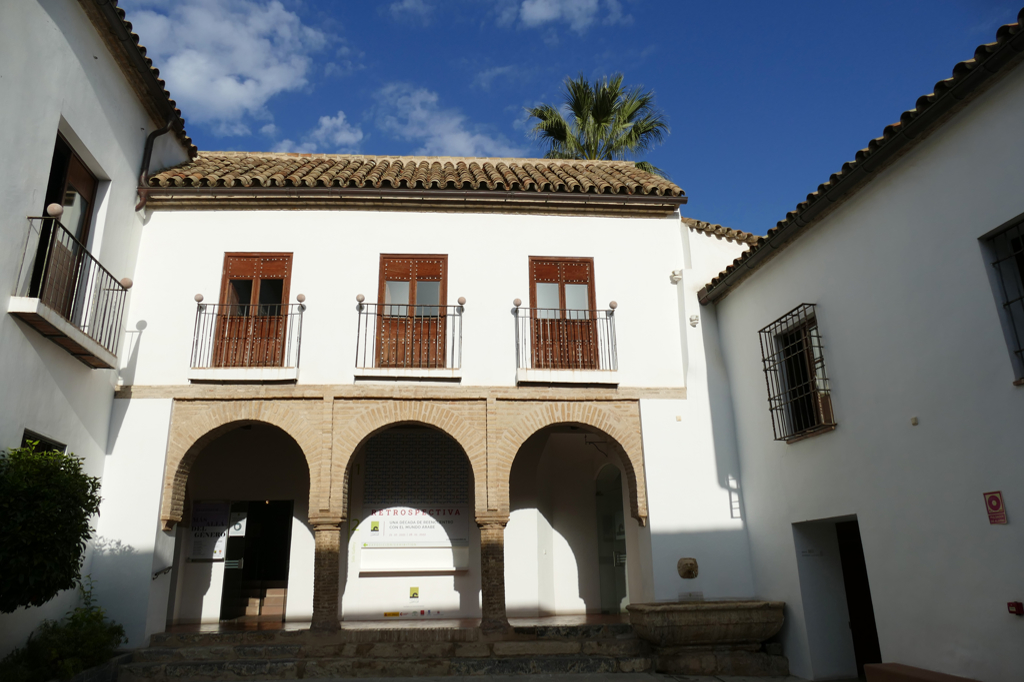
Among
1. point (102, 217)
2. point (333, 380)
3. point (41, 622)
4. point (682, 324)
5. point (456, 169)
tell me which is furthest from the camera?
point (456, 169)

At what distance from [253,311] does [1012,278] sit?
328 inches

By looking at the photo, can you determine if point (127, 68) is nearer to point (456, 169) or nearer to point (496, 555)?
point (456, 169)

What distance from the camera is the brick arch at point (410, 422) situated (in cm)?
928

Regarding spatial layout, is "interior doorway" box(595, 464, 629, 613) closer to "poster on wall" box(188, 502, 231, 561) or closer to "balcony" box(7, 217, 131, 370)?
"poster on wall" box(188, 502, 231, 561)

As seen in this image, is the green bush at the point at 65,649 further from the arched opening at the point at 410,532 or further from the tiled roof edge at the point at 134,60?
the tiled roof edge at the point at 134,60

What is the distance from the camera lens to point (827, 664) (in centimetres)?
820

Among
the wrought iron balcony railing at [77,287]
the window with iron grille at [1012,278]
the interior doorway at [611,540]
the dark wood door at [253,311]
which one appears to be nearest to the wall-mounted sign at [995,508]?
the window with iron grille at [1012,278]

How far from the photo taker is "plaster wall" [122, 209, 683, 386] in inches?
380

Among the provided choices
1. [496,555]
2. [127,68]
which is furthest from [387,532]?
[127,68]

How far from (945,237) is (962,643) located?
337 cm

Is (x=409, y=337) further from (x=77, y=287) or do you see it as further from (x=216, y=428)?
(x=77, y=287)

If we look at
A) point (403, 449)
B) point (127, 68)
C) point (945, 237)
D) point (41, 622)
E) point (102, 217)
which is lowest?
point (41, 622)

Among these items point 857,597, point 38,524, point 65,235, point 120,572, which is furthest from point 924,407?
point 65,235

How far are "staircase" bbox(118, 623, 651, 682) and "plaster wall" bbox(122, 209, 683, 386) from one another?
3.10 metres
